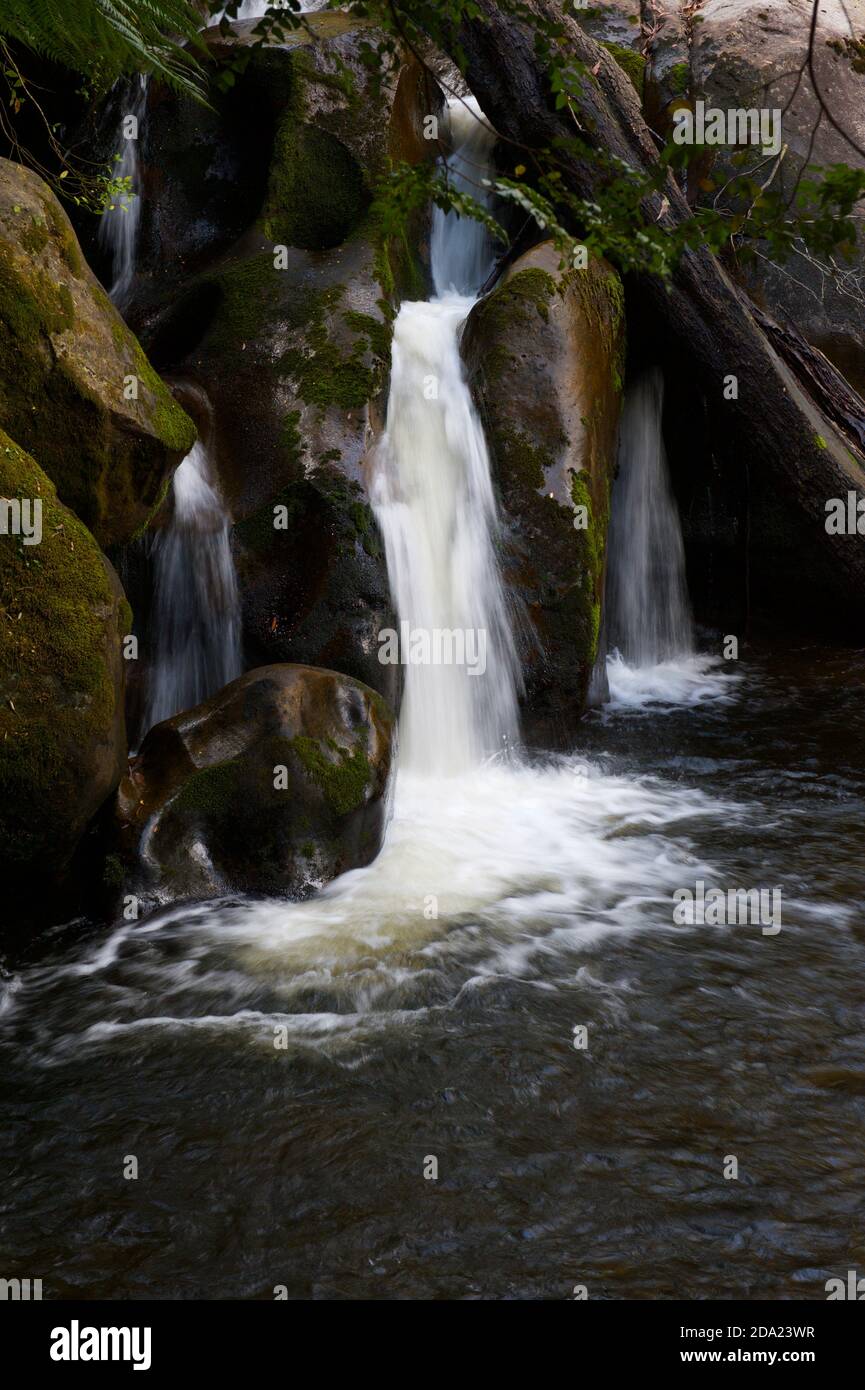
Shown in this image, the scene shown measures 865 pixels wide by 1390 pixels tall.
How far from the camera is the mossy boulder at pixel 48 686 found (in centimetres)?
432

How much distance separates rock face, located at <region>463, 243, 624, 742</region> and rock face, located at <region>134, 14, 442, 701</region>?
0.83 meters

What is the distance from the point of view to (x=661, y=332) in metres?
9.18

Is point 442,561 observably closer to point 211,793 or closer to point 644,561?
point 211,793

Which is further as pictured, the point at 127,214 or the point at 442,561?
the point at 127,214

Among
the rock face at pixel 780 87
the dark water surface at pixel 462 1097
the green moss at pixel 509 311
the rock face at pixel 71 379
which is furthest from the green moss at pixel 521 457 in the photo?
the rock face at pixel 780 87

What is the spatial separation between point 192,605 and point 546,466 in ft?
8.92

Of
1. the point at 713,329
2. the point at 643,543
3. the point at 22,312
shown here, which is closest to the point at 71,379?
the point at 22,312

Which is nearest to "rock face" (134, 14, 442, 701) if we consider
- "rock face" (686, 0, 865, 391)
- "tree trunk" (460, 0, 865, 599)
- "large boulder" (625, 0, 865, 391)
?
"tree trunk" (460, 0, 865, 599)

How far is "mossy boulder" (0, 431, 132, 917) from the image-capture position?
4316 millimetres

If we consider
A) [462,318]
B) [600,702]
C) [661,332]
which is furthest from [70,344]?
[661,332]

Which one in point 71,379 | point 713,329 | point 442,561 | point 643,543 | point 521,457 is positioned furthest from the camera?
point 643,543

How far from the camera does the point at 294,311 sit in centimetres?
747

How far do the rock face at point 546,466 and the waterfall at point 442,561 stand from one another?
0.16 meters

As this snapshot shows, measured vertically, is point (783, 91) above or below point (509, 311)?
above
